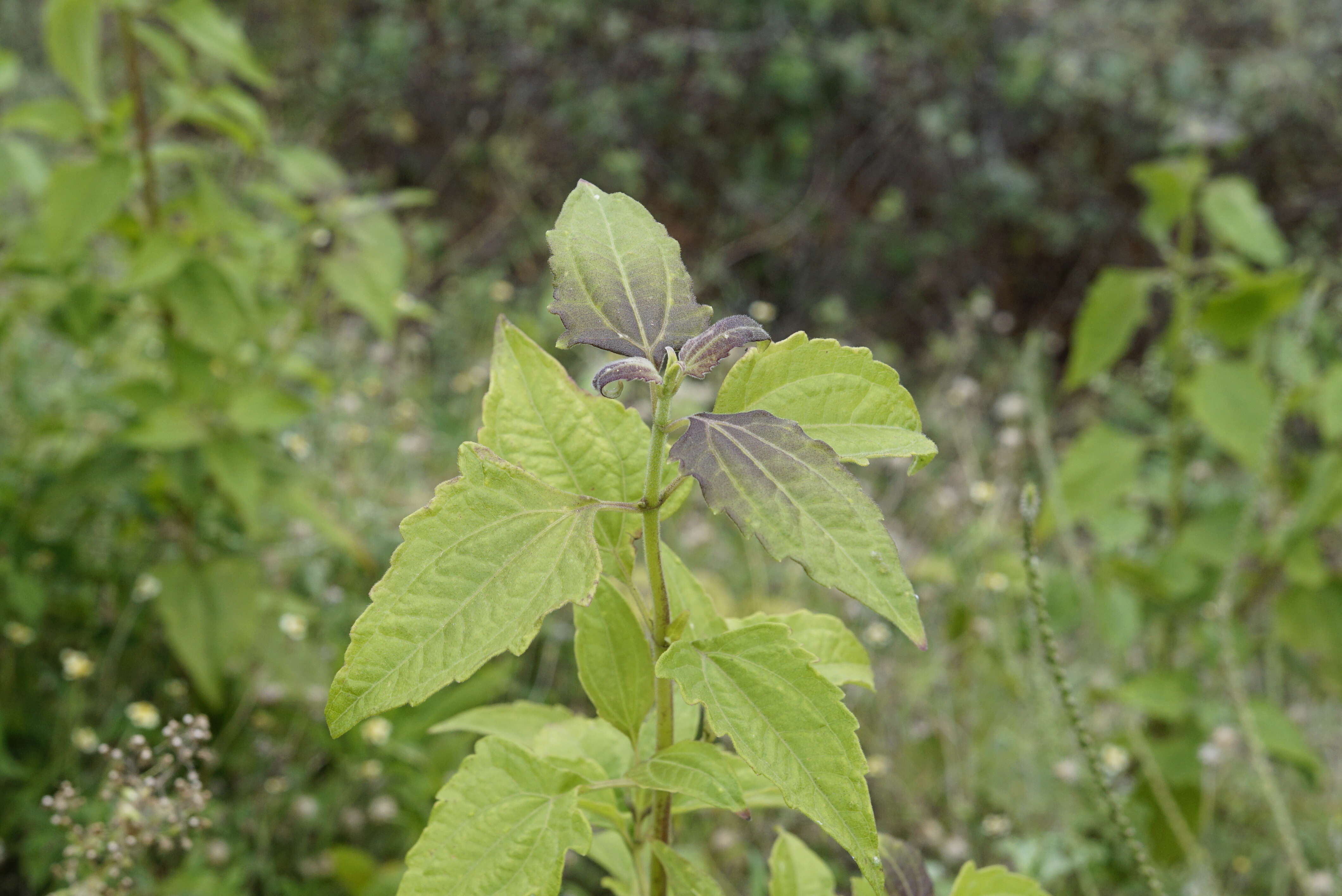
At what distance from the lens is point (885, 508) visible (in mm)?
3305

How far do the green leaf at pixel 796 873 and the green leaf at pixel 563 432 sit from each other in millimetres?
315

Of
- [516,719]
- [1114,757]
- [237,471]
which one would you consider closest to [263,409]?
[237,471]

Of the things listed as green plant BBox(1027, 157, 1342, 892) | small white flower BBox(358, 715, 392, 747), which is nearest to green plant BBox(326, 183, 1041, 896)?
small white flower BBox(358, 715, 392, 747)

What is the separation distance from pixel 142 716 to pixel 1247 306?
1.96 meters

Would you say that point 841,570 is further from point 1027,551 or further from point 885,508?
point 885,508

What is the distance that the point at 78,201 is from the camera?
1.69 m

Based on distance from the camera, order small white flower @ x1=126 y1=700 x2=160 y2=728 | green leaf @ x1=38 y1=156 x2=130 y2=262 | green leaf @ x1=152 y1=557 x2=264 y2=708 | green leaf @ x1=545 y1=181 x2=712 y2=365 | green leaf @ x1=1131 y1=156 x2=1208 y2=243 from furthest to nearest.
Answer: green leaf @ x1=1131 y1=156 x2=1208 y2=243, green leaf @ x1=152 y1=557 x2=264 y2=708, green leaf @ x1=38 y1=156 x2=130 y2=262, small white flower @ x1=126 y1=700 x2=160 y2=728, green leaf @ x1=545 y1=181 x2=712 y2=365

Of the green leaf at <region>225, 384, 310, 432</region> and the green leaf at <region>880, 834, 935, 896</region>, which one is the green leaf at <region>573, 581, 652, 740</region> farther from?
the green leaf at <region>225, 384, 310, 432</region>

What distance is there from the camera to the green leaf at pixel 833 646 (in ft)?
2.87

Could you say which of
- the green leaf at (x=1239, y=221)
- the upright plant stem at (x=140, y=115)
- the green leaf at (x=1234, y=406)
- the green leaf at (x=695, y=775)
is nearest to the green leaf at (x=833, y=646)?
the green leaf at (x=695, y=775)

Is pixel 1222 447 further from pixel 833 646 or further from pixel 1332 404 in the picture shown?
pixel 833 646

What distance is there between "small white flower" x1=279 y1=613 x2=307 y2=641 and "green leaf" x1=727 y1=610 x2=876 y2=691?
1172 millimetres

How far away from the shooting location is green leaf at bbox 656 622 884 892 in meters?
0.66

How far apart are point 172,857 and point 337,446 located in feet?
4.84
